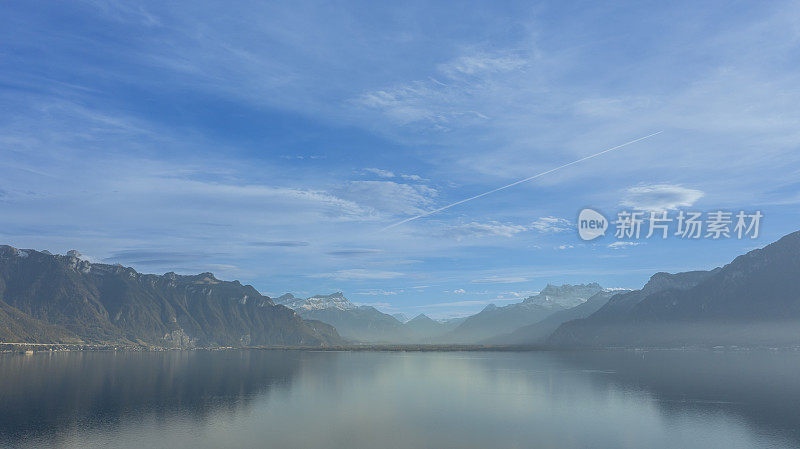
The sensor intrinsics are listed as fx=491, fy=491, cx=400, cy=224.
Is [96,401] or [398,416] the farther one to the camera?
[96,401]

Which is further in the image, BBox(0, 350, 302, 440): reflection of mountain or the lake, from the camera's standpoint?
BBox(0, 350, 302, 440): reflection of mountain

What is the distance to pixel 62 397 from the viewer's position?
145 m

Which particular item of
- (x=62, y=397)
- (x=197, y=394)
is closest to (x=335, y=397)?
(x=197, y=394)

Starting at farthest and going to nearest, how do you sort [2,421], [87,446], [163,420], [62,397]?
[62,397] < [163,420] < [2,421] < [87,446]

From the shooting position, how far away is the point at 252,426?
10869cm

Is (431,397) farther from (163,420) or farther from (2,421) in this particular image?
(2,421)

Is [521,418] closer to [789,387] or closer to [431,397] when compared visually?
[431,397]

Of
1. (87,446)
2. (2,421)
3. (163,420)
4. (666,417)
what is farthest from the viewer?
(666,417)

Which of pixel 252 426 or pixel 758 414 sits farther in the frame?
pixel 758 414

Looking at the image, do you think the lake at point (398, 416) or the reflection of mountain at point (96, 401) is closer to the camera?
the lake at point (398, 416)

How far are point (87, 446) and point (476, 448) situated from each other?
7003 centimetres

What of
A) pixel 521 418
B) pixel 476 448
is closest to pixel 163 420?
pixel 476 448

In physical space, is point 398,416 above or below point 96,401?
above

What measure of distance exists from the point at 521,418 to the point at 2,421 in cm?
11632
